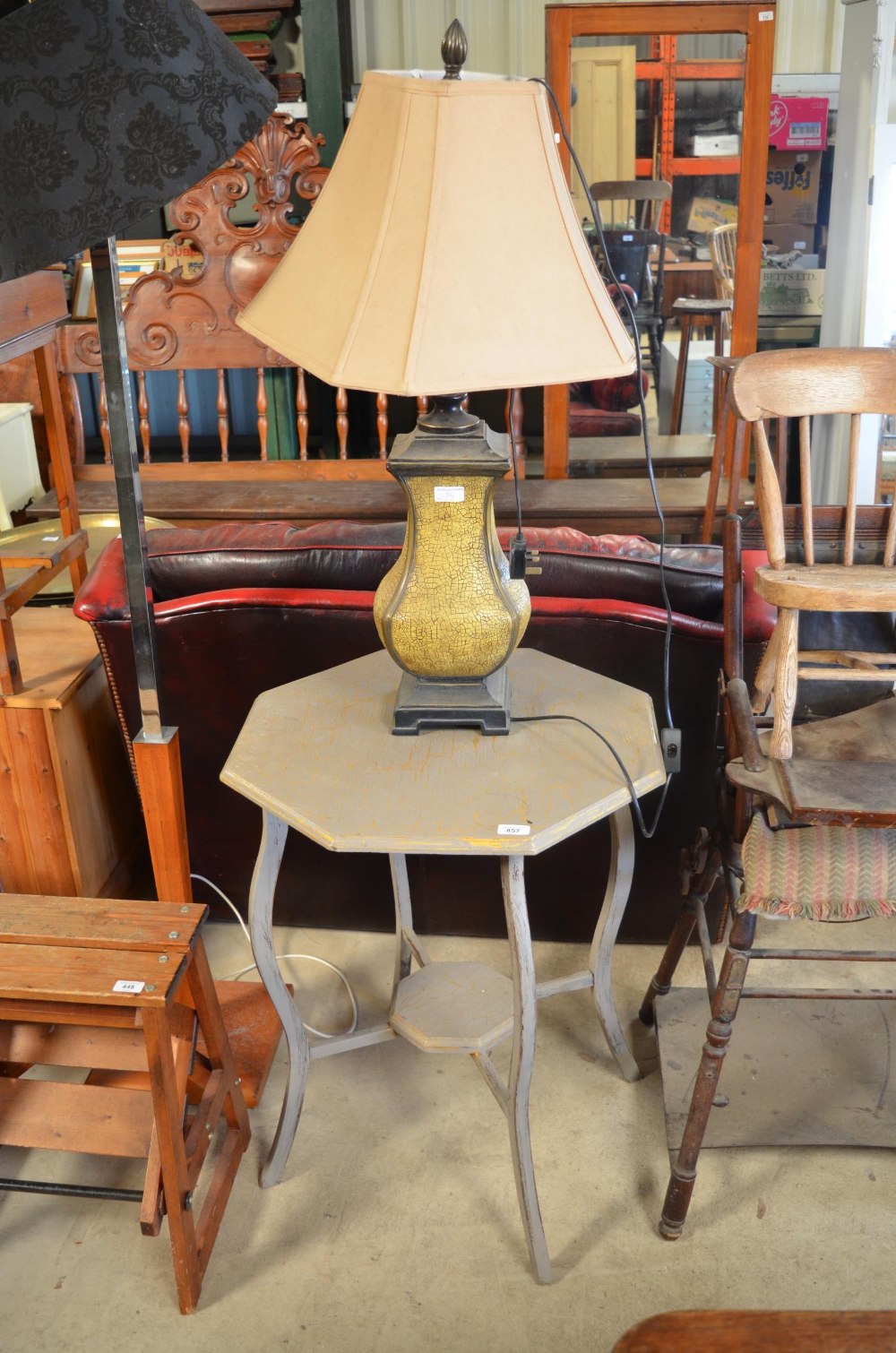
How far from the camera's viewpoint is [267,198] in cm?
385

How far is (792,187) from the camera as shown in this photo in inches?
189

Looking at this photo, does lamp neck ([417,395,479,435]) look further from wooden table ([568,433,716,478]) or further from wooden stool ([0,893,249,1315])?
wooden table ([568,433,716,478])

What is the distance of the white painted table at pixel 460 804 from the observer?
1.51 m

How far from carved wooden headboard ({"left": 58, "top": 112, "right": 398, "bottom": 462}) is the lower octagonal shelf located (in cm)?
230

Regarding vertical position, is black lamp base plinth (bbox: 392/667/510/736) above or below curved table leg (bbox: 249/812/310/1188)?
above

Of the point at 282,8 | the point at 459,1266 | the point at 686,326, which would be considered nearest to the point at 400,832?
the point at 459,1266

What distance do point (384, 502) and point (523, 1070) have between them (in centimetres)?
250

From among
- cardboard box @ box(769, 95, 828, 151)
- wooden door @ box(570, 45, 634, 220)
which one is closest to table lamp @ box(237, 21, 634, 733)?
wooden door @ box(570, 45, 634, 220)

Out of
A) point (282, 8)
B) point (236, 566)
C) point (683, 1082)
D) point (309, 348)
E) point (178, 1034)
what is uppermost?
point (282, 8)

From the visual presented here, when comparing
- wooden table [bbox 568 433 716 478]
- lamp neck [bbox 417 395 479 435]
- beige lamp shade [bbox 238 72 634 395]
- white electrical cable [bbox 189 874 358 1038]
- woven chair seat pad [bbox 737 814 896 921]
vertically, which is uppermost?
beige lamp shade [bbox 238 72 634 395]

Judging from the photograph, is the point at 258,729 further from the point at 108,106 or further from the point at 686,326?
the point at 686,326

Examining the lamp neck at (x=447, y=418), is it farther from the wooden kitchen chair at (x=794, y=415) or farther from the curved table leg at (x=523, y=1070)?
the curved table leg at (x=523, y=1070)

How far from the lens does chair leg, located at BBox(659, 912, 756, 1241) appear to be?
164 centimetres

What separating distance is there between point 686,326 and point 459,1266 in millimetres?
3029
